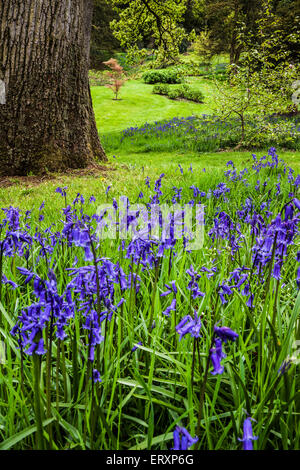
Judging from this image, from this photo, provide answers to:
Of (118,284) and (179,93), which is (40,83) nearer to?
(118,284)

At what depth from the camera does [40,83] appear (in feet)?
20.5

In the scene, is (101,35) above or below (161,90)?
above

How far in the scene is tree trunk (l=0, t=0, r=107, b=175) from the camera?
6066mm

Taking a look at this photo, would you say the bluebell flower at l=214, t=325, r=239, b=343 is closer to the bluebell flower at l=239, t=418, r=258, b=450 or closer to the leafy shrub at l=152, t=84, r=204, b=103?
the bluebell flower at l=239, t=418, r=258, b=450

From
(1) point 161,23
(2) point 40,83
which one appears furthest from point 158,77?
(2) point 40,83

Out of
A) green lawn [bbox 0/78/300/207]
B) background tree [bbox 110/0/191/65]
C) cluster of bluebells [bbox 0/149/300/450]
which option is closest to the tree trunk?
green lawn [bbox 0/78/300/207]

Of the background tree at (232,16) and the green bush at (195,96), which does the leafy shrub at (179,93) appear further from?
the background tree at (232,16)

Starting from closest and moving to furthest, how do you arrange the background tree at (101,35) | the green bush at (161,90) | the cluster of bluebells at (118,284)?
the cluster of bluebells at (118,284) < the green bush at (161,90) < the background tree at (101,35)

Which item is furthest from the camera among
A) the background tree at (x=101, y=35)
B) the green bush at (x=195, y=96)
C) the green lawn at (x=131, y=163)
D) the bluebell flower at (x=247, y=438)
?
the background tree at (x=101, y=35)

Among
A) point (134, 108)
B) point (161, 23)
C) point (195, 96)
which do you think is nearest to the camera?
point (161, 23)

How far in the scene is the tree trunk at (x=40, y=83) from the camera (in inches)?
239

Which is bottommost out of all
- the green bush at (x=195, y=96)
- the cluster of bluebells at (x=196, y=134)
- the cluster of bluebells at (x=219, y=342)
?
the cluster of bluebells at (x=219, y=342)

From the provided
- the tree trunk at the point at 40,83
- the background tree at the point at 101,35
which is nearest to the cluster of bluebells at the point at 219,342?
the tree trunk at the point at 40,83
